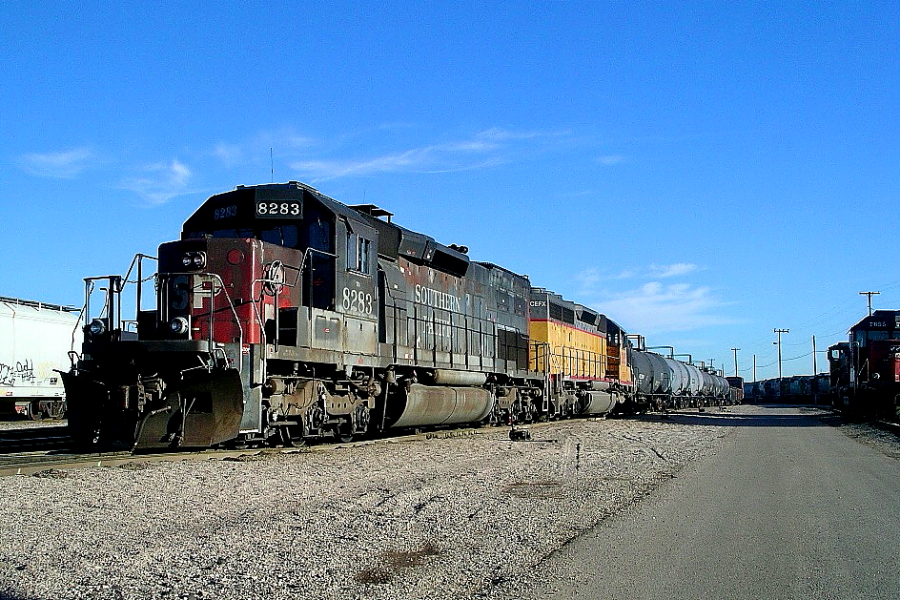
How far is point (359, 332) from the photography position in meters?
12.3

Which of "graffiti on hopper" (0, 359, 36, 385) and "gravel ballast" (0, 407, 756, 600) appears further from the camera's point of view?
"graffiti on hopper" (0, 359, 36, 385)

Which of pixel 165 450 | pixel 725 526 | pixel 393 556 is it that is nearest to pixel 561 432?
pixel 165 450

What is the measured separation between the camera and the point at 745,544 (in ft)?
18.8

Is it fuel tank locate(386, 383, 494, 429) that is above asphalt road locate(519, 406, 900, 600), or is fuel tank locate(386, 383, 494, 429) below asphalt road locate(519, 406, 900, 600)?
above

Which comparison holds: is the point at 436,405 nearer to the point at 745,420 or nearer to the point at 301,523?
the point at 301,523

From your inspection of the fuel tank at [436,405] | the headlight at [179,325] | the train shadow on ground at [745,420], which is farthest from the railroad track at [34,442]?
the train shadow on ground at [745,420]

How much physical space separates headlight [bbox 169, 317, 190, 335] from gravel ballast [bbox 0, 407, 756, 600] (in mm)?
1531

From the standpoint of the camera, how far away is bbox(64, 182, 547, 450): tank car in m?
9.78

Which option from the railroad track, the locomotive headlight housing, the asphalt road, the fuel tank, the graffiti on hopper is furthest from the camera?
the graffiti on hopper

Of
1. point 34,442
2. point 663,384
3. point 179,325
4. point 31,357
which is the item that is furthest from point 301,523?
point 663,384

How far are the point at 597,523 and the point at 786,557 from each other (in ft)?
4.96

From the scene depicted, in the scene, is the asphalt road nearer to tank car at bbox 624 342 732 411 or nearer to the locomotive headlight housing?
the locomotive headlight housing

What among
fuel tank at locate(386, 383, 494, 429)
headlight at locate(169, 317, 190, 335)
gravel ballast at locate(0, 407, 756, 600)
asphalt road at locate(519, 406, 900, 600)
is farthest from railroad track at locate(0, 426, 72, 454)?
asphalt road at locate(519, 406, 900, 600)

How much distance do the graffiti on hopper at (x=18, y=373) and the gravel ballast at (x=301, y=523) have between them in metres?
15.5
